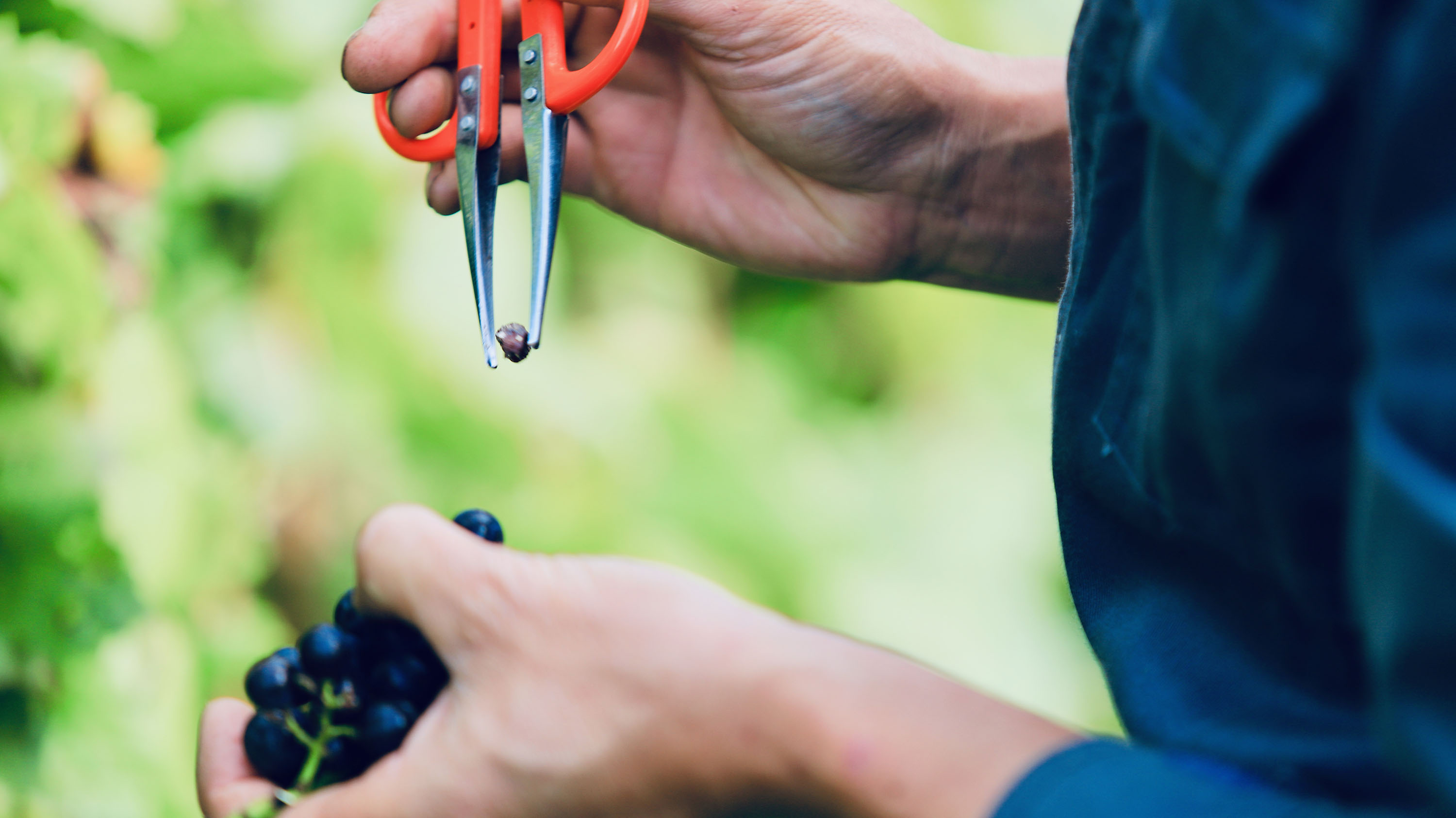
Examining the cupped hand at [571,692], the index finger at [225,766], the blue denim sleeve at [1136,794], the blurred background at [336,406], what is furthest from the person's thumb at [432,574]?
the blurred background at [336,406]

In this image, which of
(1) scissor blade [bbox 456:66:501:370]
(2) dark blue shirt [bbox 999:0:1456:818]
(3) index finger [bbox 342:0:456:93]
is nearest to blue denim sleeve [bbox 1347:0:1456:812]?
(2) dark blue shirt [bbox 999:0:1456:818]

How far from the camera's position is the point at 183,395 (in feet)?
2.98

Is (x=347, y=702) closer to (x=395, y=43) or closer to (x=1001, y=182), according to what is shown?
(x=395, y=43)

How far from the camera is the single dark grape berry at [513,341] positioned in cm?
60

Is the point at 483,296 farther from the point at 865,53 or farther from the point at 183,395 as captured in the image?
the point at 183,395

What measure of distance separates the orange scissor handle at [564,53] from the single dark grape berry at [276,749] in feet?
1.20

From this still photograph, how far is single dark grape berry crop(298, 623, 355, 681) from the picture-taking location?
516 millimetres

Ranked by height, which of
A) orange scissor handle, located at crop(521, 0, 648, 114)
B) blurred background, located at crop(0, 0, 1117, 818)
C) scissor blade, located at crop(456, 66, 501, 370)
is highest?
orange scissor handle, located at crop(521, 0, 648, 114)

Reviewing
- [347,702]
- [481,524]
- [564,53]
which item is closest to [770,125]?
[564,53]

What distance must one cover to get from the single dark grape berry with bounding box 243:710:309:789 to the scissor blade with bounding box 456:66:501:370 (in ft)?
0.69

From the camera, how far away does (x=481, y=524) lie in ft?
1.86

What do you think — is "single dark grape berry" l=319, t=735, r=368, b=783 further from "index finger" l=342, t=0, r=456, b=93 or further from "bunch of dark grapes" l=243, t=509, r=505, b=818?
"index finger" l=342, t=0, r=456, b=93

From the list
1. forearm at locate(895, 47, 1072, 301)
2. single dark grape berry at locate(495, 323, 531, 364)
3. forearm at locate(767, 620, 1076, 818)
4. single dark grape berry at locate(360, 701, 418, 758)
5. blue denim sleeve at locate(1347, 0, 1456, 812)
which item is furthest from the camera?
forearm at locate(895, 47, 1072, 301)

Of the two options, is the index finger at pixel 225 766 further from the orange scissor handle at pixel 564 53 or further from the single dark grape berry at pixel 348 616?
the orange scissor handle at pixel 564 53
